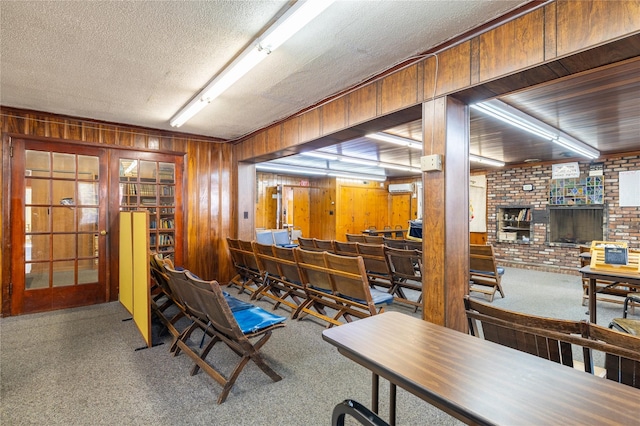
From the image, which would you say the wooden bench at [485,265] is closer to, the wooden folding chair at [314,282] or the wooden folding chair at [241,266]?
the wooden folding chair at [314,282]

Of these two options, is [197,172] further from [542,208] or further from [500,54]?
[542,208]

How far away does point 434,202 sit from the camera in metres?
2.44

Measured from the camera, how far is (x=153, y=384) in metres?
2.29

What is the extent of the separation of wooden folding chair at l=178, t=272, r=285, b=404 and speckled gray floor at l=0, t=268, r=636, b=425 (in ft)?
0.38

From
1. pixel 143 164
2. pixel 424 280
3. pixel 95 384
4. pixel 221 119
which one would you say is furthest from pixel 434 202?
pixel 143 164

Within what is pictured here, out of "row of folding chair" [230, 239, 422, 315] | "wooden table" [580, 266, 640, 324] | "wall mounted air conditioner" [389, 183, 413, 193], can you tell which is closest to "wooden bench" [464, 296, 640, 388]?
"wooden table" [580, 266, 640, 324]

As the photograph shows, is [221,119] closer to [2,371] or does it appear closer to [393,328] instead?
[2,371]

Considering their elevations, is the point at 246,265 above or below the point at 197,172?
below

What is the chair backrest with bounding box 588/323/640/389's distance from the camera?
1.10 metres

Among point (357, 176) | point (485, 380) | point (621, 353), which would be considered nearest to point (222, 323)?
point (485, 380)

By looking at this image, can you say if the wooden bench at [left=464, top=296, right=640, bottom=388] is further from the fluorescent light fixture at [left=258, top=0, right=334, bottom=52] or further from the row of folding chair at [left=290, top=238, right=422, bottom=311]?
the row of folding chair at [left=290, top=238, right=422, bottom=311]

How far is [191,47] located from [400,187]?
8.70 m

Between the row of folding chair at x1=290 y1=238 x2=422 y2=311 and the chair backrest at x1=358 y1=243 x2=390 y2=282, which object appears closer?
the row of folding chair at x1=290 y1=238 x2=422 y2=311

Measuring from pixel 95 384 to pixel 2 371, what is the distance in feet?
2.98
